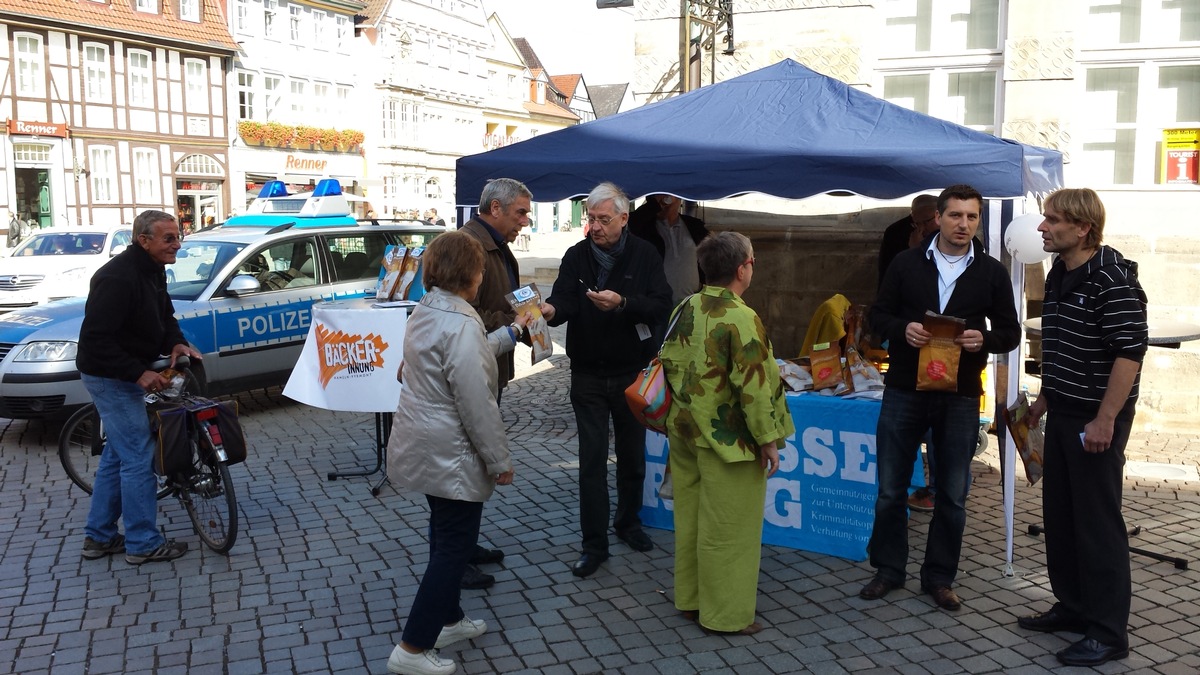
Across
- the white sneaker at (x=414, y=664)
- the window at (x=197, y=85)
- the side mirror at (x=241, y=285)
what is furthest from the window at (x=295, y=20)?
the white sneaker at (x=414, y=664)

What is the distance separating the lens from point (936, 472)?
437cm

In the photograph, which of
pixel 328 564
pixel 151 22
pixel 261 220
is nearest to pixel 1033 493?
Result: pixel 328 564

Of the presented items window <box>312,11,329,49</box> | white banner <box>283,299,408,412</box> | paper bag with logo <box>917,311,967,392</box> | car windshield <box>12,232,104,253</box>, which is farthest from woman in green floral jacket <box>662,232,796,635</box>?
window <box>312,11,329,49</box>

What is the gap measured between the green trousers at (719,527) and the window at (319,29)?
42.0 m

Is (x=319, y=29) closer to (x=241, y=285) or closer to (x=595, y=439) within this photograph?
(x=241, y=285)

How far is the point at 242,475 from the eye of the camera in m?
6.74

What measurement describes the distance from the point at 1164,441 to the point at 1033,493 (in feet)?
7.27

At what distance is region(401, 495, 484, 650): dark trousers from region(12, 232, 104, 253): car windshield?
47.1ft

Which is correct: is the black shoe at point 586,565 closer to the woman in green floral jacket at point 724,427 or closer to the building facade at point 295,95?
the woman in green floral jacket at point 724,427

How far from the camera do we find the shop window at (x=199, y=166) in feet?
120

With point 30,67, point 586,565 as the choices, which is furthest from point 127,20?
point 586,565

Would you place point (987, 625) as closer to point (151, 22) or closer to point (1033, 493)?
point (1033, 493)

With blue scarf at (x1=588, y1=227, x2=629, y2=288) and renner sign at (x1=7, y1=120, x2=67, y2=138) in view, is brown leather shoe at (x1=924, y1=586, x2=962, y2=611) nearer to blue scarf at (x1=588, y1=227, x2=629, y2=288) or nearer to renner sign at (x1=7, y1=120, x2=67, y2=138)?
blue scarf at (x1=588, y1=227, x2=629, y2=288)

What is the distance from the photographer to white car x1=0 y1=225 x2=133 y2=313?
14898 millimetres
